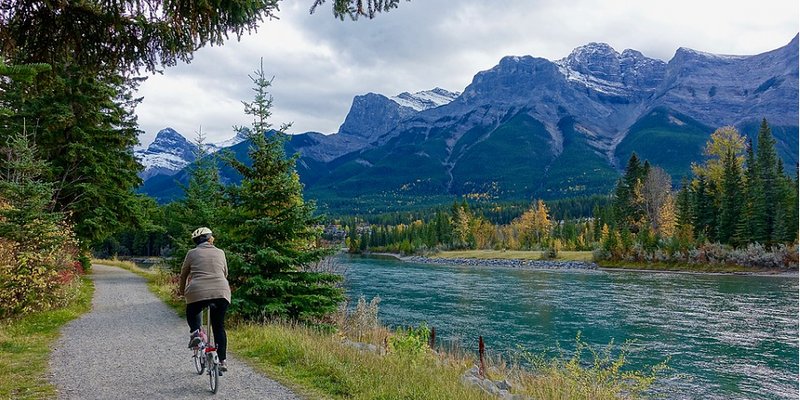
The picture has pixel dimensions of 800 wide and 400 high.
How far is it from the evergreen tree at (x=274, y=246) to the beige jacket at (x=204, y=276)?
20.3 feet

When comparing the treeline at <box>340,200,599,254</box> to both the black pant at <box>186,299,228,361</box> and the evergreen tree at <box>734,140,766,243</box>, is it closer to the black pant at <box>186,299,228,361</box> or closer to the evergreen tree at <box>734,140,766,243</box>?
the evergreen tree at <box>734,140,766,243</box>

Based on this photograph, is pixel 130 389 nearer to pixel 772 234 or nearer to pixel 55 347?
pixel 55 347

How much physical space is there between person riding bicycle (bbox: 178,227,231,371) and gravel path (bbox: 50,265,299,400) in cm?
79

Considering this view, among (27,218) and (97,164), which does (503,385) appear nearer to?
(27,218)

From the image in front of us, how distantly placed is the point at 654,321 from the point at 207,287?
980 inches

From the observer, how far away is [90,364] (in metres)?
9.78

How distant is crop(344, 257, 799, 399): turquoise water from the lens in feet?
55.7

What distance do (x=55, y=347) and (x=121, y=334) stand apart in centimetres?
186

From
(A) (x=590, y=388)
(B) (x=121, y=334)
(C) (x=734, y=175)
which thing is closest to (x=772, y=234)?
(C) (x=734, y=175)

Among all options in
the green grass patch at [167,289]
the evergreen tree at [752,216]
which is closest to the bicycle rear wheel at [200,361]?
the green grass patch at [167,289]

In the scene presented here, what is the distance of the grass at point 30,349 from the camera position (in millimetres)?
7891

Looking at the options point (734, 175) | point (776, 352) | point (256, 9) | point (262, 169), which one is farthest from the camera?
point (734, 175)

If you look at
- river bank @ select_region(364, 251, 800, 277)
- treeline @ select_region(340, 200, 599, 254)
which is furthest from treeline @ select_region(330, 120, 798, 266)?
treeline @ select_region(340, 200, 599, 254)

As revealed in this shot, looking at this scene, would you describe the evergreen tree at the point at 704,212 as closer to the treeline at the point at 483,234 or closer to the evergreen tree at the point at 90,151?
the treeline at the point at 483,234
